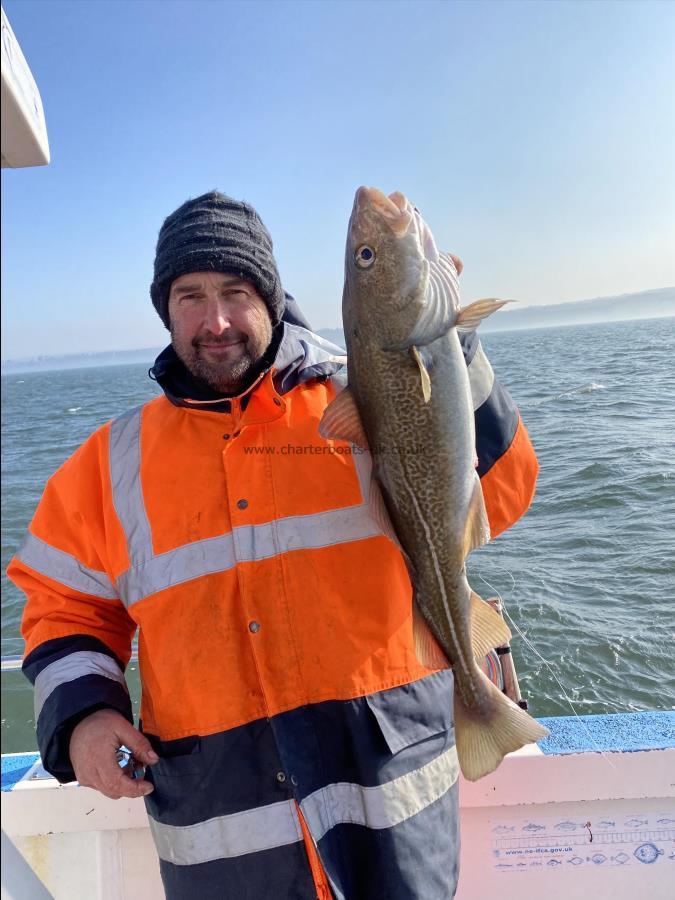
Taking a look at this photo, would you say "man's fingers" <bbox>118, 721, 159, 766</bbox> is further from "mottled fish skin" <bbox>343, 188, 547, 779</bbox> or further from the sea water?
the sea water

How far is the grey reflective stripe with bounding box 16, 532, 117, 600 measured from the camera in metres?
2.48

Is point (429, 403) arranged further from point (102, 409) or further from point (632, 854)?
point (102, 409)

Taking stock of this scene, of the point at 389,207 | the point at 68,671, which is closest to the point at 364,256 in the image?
the point at 389,207

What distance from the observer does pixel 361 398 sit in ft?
7.48

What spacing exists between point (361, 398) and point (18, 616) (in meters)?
9.44

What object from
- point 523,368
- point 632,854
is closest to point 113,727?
point 632,854

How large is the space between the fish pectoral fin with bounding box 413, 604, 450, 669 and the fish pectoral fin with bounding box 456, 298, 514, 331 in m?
1.07

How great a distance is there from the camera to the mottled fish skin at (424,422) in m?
2.18

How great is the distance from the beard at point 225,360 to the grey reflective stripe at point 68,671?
3.83 feet

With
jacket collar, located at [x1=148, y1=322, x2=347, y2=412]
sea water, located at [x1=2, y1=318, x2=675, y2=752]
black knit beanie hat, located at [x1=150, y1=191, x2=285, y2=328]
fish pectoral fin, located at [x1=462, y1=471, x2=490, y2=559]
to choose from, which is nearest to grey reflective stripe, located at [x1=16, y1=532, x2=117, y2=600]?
jacket collar, located at [x1=148, y1=322, x2=347, y2=412]

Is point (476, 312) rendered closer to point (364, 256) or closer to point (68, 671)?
point (364, 256)

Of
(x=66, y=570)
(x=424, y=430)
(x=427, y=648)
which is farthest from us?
(x=66, y=570)

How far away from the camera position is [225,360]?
267 cm

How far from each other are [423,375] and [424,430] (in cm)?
21
